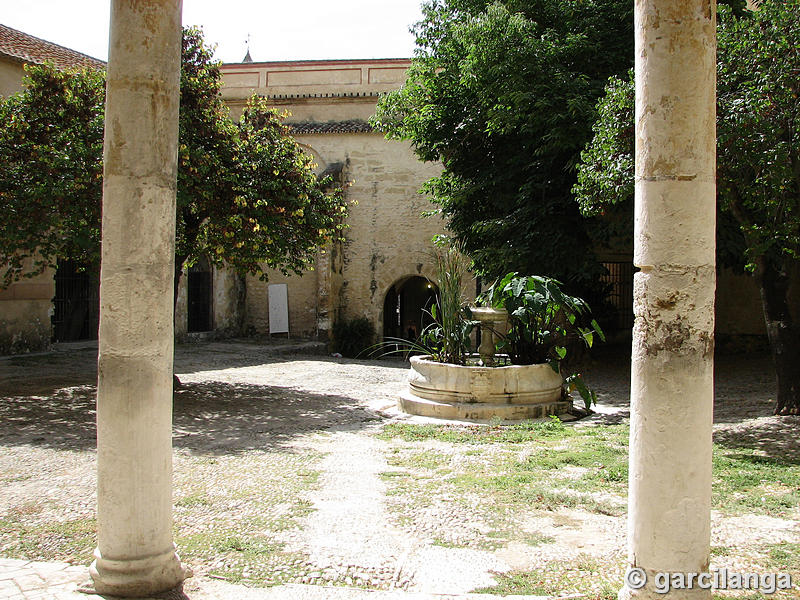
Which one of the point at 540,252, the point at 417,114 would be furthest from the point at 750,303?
the point at 417,114

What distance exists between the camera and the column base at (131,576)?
3061mm

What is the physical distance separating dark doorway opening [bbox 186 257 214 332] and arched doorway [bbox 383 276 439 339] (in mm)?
5043

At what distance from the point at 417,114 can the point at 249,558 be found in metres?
11.0

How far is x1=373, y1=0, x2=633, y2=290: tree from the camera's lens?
34.2 ft

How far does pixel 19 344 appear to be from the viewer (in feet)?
44.2

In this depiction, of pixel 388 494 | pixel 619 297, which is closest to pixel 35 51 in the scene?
pixel 388 494

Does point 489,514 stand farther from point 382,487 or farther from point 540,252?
point 540,252

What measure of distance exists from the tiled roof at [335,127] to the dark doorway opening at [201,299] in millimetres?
4616

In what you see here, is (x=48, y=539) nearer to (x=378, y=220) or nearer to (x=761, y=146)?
(x=761, y=146)

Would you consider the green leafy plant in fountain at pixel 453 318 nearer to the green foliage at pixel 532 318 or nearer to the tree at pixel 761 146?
the green foliage at pixel 532 318

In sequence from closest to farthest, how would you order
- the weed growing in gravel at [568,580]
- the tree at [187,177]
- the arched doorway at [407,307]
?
1. the weed growing in gravel at [568,580]
2. the tree at [187,177]
3. the arched doorway at [407,307]

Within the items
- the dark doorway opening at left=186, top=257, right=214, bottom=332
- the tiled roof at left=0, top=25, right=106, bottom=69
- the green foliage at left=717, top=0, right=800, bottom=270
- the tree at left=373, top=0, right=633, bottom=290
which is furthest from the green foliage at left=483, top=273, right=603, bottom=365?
the dark doorway opening at left=186, top=257, right=214, bottom=332

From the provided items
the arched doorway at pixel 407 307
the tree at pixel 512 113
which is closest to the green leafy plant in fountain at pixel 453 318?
the tree at pixel 512 113

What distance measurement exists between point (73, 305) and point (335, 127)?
27.6 ft
